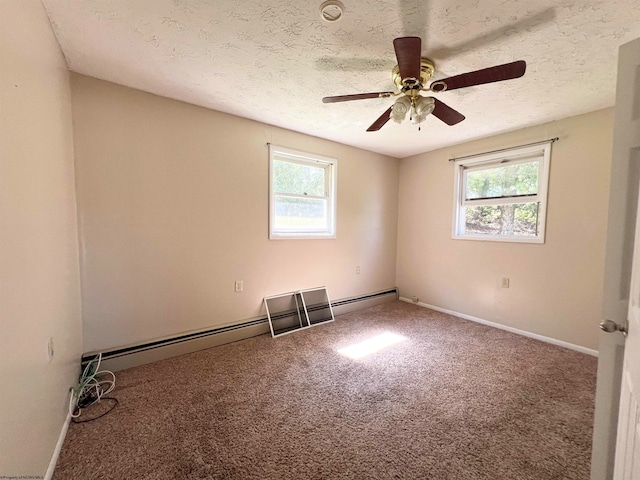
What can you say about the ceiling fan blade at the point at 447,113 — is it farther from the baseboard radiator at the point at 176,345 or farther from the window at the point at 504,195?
the baseboard radiator at the point at 176,345

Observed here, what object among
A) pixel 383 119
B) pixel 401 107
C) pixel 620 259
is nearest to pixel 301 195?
pixel 383 119

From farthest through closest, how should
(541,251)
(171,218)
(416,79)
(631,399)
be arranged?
(541,251) < (171,218) < (416,79) < (631,399)

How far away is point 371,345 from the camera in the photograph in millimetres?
2668

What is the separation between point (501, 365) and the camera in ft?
7.47

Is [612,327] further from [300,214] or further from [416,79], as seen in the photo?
[300,214]

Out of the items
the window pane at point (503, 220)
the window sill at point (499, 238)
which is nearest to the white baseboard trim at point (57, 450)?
the window sill at point (499, 238)

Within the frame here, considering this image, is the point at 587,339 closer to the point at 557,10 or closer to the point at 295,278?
the point at 557,10

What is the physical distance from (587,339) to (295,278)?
9.94ft

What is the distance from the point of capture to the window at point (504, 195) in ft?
9.24

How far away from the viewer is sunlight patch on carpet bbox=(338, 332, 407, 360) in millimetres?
2492

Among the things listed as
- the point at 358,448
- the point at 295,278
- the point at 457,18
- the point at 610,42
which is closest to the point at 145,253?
the point at 295,278

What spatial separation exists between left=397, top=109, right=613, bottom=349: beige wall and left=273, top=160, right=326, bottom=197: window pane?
5.25 ft

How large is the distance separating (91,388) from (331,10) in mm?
2899

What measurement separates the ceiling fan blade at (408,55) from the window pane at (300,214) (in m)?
1.91
